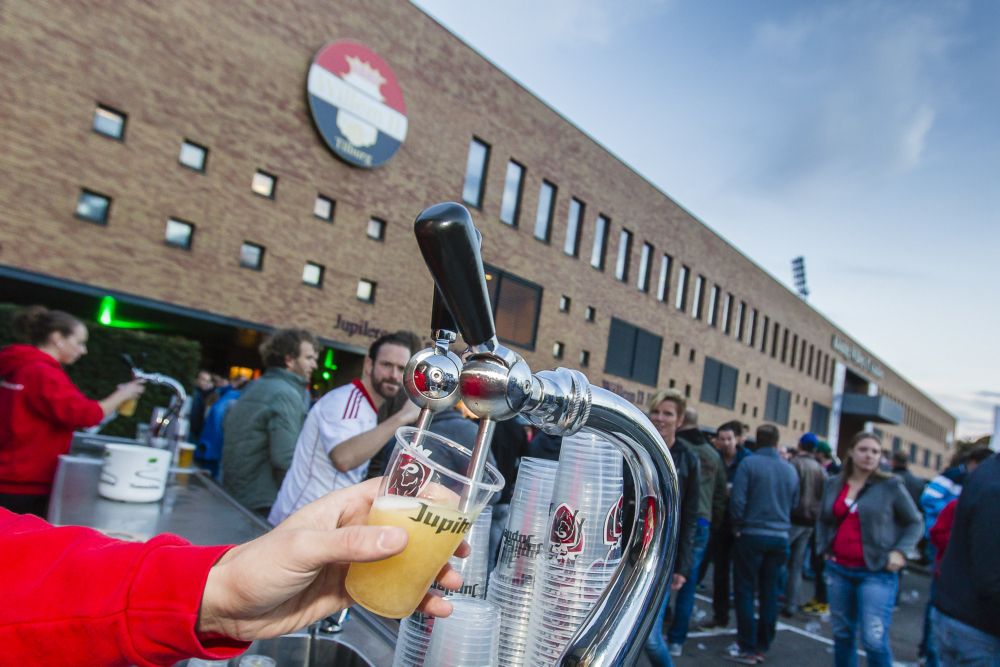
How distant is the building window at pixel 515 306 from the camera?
17391mm

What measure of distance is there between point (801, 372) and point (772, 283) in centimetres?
690

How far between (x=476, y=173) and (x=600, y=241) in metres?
5.86

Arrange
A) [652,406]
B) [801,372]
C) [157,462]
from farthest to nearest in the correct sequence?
[801,372], [652,406], [157,462]

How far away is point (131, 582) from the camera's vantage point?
2.27ft

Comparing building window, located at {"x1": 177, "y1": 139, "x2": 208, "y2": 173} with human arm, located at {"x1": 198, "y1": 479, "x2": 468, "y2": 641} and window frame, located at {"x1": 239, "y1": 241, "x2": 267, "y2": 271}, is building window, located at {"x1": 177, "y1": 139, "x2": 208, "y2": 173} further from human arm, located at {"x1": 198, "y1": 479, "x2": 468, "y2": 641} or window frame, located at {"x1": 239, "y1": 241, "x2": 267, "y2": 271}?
human arm, located at {"x1": 198, "y1": 479, "x2": 468, "y2": 641}

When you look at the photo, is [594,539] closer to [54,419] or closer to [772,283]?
[54,419]

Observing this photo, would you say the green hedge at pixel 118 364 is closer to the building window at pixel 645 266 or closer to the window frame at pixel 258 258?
the window frame at pixel 258 258

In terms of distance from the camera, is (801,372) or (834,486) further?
(801,372)

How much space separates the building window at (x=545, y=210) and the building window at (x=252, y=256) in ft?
27.7

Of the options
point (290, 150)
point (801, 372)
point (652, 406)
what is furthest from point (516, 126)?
point (801, 372)

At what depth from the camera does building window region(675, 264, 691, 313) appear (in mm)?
25219

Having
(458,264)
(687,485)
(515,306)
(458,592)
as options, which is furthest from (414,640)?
(515,306)

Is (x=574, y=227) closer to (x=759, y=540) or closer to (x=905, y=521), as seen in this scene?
(x=759, y=540)

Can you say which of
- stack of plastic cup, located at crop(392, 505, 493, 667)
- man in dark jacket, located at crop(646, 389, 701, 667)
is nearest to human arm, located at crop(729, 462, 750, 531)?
man in dark jacket, located at crop(646, 389, 701, 667)
